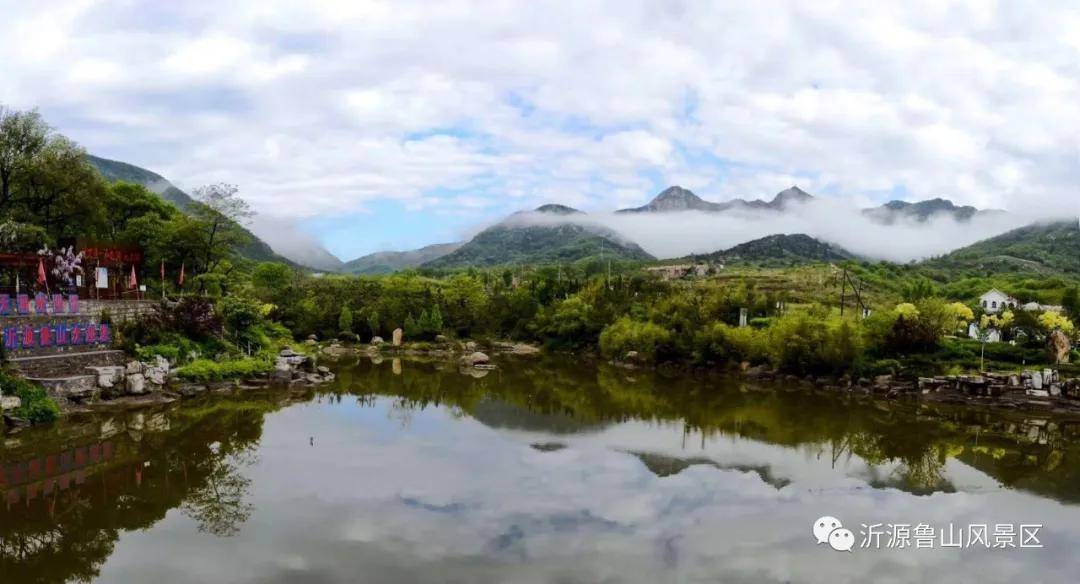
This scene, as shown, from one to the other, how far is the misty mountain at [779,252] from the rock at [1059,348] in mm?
83981

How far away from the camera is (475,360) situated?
128 ft

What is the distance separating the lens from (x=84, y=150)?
95.7ft

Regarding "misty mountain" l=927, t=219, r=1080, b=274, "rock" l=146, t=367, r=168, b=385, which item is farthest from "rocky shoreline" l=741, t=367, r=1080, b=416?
"misty mountain" l=927, t=219, r=1080, b=274

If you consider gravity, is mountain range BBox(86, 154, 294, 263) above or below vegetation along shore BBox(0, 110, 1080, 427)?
above

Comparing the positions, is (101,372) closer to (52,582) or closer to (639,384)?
(52,582)

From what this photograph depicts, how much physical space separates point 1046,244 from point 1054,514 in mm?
124476

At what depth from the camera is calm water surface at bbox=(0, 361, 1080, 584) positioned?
10.4m

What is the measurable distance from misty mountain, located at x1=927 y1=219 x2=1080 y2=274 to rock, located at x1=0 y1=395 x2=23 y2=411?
100 m

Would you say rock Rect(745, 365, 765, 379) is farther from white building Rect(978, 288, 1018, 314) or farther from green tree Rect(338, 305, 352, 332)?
white building Rect(978, 288, 1018, 314)

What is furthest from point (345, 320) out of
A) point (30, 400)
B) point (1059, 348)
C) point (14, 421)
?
point (1059, 348)

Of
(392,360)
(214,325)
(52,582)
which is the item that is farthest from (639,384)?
(52,582)

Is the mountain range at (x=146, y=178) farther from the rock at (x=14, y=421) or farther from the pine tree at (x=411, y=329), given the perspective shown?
the rock at (x=14, y=421)

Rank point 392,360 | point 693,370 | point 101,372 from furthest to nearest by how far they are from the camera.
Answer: point 392,360 < point 693,370 < point 101,372

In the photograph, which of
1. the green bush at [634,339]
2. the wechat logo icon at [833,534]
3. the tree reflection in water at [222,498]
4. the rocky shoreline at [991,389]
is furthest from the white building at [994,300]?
the tree reflection in water at [222,498]
